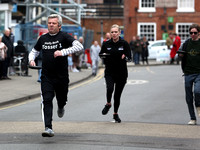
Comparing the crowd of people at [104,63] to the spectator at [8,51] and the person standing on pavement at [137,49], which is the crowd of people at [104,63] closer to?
the spectator at [8,51]

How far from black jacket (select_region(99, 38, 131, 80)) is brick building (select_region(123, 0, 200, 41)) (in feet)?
130

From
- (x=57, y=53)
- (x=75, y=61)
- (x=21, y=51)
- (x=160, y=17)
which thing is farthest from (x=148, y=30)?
(x=57, y=53)

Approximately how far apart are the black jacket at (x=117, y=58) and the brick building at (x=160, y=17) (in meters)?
39.8

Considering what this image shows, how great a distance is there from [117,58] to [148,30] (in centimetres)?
4035

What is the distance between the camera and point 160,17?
167ft

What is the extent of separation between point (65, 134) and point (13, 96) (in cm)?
776

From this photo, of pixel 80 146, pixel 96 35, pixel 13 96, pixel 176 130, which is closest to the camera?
pixel 80 146

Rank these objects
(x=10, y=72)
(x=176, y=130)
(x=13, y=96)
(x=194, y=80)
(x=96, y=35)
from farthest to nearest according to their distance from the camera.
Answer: (x=96, y=35) → (x=10, y=72) → (x=13, y=96) → (x=194, y=80) → (x=176, y=130)

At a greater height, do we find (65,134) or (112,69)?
(112,69)

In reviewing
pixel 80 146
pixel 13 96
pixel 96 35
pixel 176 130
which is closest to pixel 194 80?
pixel 176 130

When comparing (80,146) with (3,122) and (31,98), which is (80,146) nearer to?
(3,122)

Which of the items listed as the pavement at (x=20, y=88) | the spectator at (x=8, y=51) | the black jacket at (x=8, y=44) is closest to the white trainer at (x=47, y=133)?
the pavement at (x=20, y=88)

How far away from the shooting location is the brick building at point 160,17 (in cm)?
5081

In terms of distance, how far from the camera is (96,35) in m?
52.3
